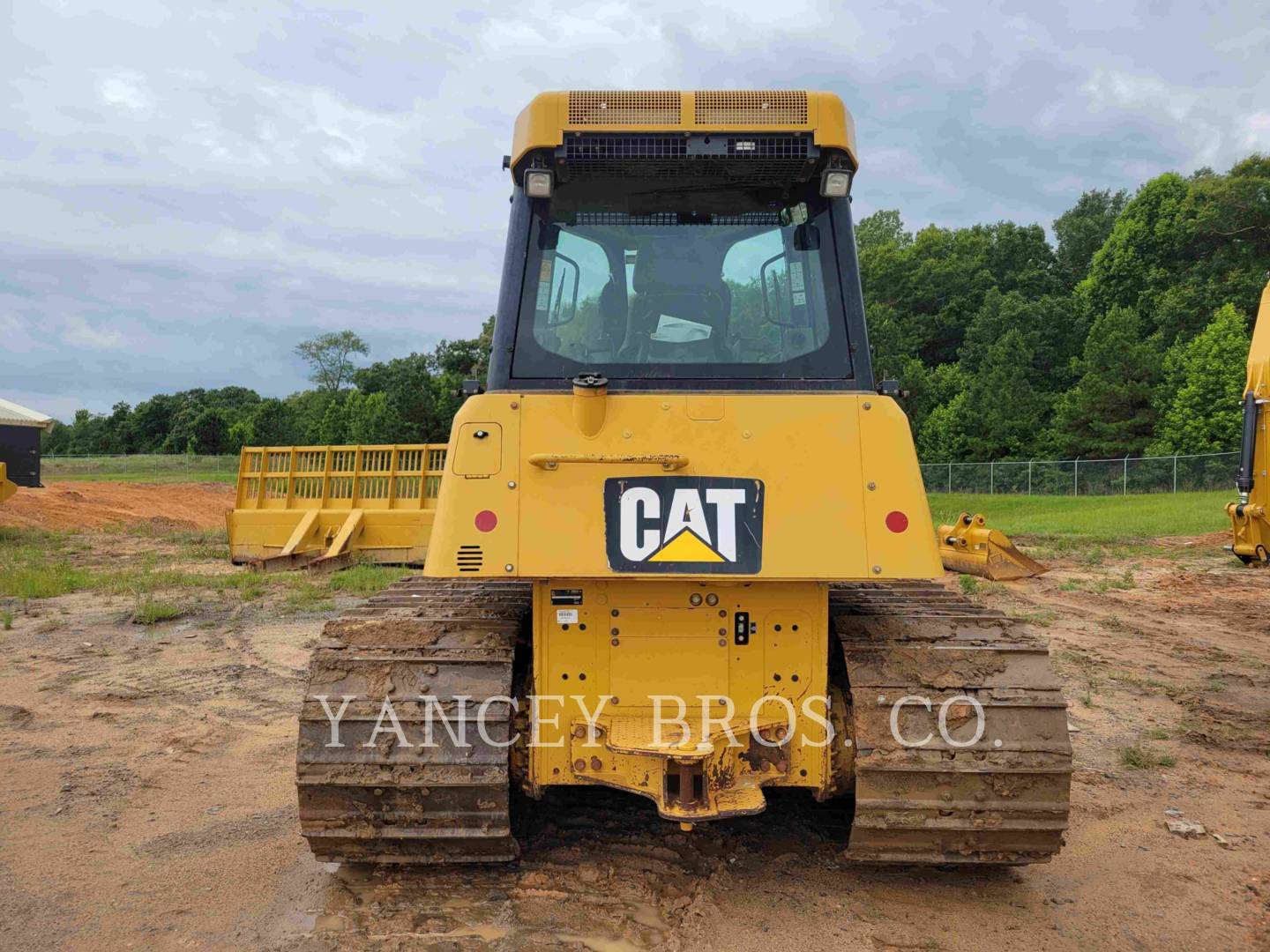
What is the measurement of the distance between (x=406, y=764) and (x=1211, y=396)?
3705 centimetres

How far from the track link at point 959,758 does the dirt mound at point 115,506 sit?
69.3ft

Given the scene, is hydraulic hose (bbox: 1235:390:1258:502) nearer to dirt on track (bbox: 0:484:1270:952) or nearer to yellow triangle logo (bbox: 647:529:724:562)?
dirt on track (bbox: 0:484:1270:952)

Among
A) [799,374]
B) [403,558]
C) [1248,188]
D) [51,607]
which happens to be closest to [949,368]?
[1248,188]

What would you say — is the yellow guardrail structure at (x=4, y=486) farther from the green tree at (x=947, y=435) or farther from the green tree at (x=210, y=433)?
the green tree at (x=210, y=433)

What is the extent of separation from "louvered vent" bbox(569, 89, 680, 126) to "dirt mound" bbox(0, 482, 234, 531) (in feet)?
67.1

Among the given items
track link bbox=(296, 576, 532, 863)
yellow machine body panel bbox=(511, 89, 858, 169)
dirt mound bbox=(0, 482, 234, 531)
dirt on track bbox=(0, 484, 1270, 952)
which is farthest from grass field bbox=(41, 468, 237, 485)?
yellow machine body panel bbox=(511, 89, 858, 169)

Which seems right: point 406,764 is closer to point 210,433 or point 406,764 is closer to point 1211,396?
point 1211,396

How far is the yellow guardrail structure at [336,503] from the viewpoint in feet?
44.5

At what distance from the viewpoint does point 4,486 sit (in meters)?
18.2

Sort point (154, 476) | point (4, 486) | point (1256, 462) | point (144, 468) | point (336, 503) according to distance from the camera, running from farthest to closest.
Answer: point (144, 468) → point (154, 476) → point (4, 486) → point (336, 503) → point (1256, 462)

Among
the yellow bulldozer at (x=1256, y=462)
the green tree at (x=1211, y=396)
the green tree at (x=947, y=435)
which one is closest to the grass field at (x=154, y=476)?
the green tree at (x=947, y=435)

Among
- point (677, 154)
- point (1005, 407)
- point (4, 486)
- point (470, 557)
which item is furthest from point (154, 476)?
point (677, 154)

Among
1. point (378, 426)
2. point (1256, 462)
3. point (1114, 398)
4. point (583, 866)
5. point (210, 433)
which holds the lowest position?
point (583, 866)

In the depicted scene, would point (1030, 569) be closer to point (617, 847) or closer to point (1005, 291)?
point (617, 847)
